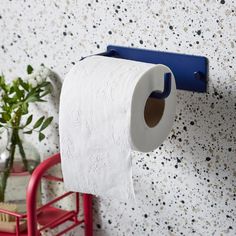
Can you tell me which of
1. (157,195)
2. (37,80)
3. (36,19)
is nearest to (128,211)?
(157,195)

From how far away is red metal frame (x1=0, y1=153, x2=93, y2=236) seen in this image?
1188 mm

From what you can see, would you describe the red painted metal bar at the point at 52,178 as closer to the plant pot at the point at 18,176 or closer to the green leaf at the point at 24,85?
the plant pot at the point at 18,176

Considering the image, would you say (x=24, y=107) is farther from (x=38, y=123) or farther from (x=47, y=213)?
(x=47, y=213)

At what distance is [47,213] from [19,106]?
0.81 feet

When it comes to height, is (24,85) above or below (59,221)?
above

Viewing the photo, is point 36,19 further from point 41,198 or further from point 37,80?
point 41,198

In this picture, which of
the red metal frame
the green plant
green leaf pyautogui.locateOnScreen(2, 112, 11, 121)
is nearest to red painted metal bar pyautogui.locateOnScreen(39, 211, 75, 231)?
the red metal frame

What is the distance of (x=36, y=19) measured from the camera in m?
1.29

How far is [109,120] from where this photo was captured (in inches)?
39.7

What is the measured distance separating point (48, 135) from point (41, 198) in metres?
0.14

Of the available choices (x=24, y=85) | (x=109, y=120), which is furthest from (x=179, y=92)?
(x=24, y=85)

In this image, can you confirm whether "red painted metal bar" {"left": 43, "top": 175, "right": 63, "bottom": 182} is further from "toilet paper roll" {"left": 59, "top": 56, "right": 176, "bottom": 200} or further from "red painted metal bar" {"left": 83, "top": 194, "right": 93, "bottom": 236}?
"toilet paper roll" {"left": 59, "top": 56, "right": 176, "bottom": 200}

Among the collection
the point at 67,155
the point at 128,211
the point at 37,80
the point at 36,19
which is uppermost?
the point at 36,19

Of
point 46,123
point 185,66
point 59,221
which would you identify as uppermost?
point 185,66
